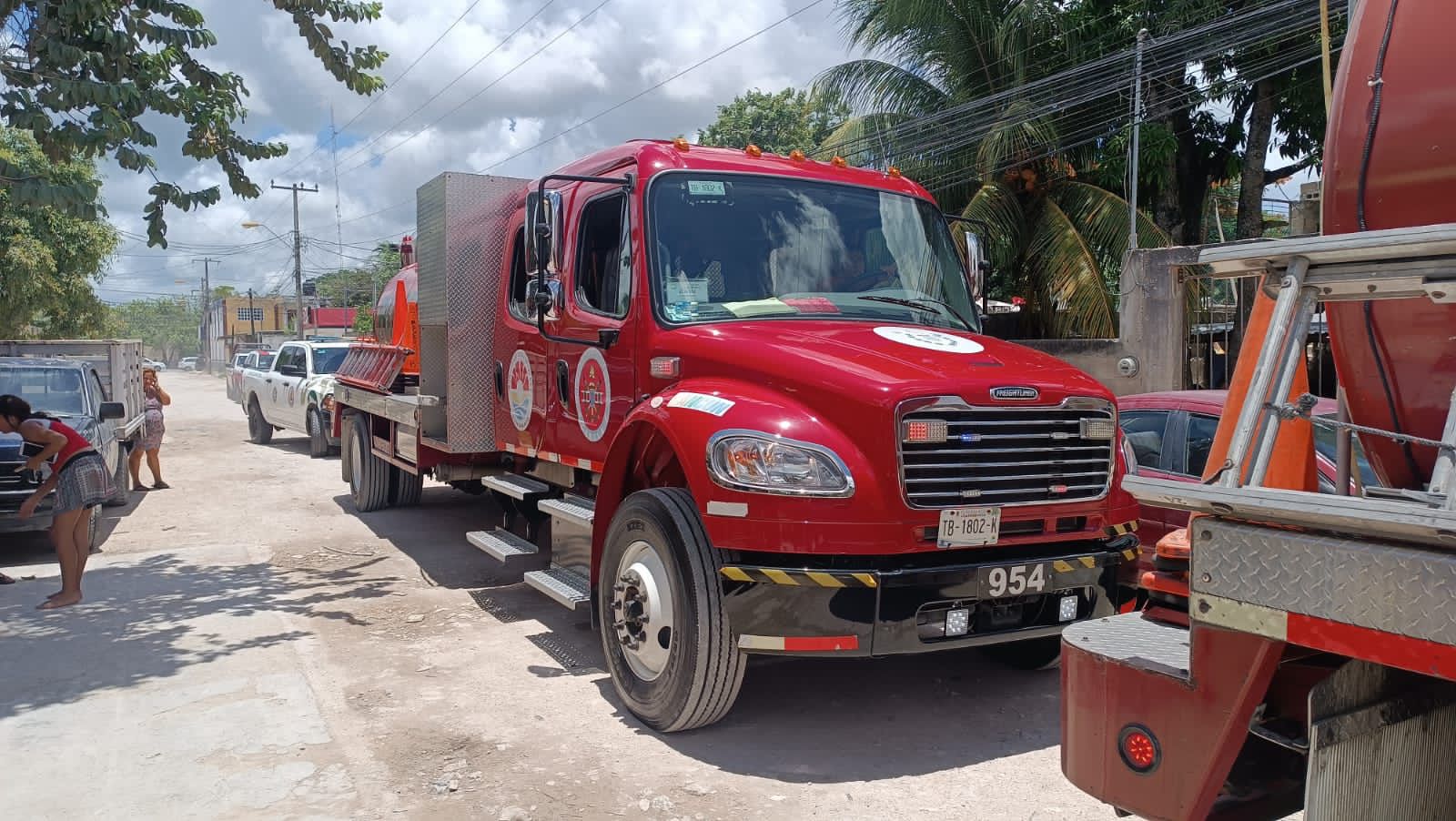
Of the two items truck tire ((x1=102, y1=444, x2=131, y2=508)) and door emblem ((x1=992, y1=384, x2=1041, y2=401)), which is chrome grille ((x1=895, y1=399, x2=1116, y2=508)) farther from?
truck tire ((x1=102, y1=444, x2=131, y2=508))

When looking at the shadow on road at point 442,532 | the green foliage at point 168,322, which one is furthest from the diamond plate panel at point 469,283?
the green foliage at point 168,322

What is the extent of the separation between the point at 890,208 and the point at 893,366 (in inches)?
71.1

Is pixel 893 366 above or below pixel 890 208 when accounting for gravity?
below

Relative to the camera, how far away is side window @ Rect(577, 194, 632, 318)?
18.9ft

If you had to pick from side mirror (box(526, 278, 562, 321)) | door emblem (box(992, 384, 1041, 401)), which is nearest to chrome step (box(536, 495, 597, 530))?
side mirror (box(526, 278, 562, 321))

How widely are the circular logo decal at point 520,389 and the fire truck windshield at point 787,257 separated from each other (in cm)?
186

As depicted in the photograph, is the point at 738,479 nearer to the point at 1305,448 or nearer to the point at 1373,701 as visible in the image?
the point at 1305,448

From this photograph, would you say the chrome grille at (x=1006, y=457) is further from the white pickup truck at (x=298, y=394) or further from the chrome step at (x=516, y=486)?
the white pickup truck at (x=298, y=394)

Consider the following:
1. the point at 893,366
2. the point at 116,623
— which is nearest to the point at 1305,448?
the point at 893,366

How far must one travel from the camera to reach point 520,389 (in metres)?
A: 7.24

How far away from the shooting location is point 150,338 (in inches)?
6014

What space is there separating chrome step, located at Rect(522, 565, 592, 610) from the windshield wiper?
2.10 metres

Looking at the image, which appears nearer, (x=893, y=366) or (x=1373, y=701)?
(x=1373, y=701)

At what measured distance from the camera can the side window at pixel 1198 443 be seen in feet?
21.2
